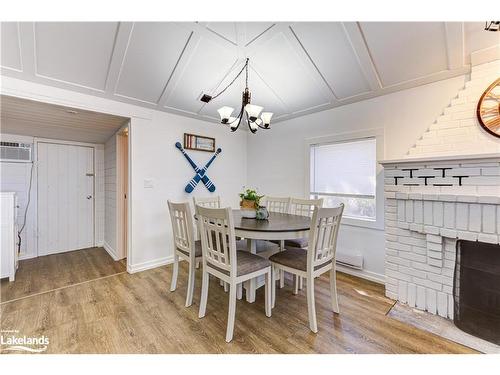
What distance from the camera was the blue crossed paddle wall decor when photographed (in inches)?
131

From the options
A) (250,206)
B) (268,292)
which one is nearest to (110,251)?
(250,206)

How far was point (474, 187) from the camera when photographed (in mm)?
1795

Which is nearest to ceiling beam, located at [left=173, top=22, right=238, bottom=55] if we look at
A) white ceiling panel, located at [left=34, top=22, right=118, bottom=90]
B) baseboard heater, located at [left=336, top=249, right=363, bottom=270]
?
white ceiling panel, located at [left=34, top=22, right=118, bottom=90]

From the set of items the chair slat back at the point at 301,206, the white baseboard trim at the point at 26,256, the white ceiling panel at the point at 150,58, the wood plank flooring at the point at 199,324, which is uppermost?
the white ceiling panel at the point at 150,58

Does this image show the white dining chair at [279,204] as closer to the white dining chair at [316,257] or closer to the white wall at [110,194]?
the white dining chair at [316,257]

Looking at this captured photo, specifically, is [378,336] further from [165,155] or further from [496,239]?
[165,155]

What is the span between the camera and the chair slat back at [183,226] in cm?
206

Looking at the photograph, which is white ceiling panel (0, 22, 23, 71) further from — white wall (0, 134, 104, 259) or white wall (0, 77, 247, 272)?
white wall (0, 134, 104, 259)

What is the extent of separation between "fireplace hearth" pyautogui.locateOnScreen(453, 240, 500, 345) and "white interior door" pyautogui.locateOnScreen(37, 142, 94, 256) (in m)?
5.23

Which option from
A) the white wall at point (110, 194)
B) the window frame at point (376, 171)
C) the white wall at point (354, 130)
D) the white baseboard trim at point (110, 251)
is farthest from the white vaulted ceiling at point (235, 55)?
the white baseboard trim at point (110, 251)

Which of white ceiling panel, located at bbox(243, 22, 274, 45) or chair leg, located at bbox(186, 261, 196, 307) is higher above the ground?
white ceiling panel, located at bbox(243, 22, 274, 45)

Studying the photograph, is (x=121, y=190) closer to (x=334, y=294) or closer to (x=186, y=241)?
(x=186, y=241)

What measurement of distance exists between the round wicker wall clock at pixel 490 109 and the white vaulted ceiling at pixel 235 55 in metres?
0.33
